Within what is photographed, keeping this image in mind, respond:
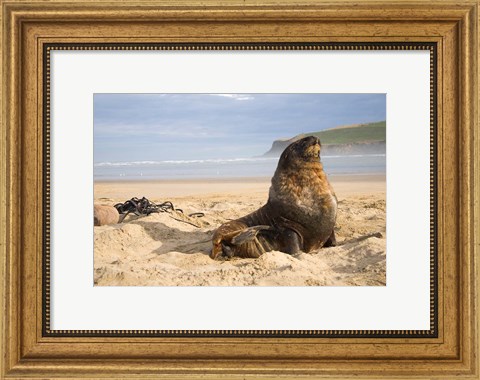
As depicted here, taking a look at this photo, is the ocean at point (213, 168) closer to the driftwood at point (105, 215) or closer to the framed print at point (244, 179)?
the framed print at point (244, 179)

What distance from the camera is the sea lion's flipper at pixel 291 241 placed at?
3273 millimetres

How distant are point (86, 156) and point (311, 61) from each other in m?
1.32

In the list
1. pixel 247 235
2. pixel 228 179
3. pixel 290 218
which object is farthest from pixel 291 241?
pixel 228 179

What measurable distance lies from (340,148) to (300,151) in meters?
0.22

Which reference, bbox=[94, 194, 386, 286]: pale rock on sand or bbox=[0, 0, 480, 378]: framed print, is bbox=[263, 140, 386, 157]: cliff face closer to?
bbox=[0, 0, 480, 378]: framed print

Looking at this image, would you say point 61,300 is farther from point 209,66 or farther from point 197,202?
point 209,66

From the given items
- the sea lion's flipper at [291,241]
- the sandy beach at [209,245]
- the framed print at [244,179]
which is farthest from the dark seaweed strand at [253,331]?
the sea lion's flipper at [291,241]

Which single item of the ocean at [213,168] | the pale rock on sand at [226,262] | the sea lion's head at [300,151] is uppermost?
the sea lion's head at [300,151]

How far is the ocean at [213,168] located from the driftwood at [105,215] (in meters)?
0.18

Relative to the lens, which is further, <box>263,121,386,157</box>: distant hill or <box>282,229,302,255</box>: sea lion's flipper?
<box>282,229,302,255</box>: sea lion's flipper

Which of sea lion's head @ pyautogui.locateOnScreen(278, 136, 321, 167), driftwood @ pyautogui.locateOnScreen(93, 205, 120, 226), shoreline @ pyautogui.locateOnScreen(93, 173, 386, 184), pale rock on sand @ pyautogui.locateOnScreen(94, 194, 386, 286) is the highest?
sea lion's head @ pyautogui.locateOnScreen(278, 136, 321, 167)

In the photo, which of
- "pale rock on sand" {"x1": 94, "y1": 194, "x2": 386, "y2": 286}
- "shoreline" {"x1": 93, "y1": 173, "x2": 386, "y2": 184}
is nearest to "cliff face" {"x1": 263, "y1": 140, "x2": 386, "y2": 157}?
"shoreline" {"x1": 93, "y1": 173, "x2": 386, "y2": 184}

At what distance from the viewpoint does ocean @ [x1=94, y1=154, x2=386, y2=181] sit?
3.19 meters

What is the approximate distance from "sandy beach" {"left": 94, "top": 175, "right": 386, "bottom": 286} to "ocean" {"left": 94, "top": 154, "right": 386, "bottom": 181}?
0.11ft
